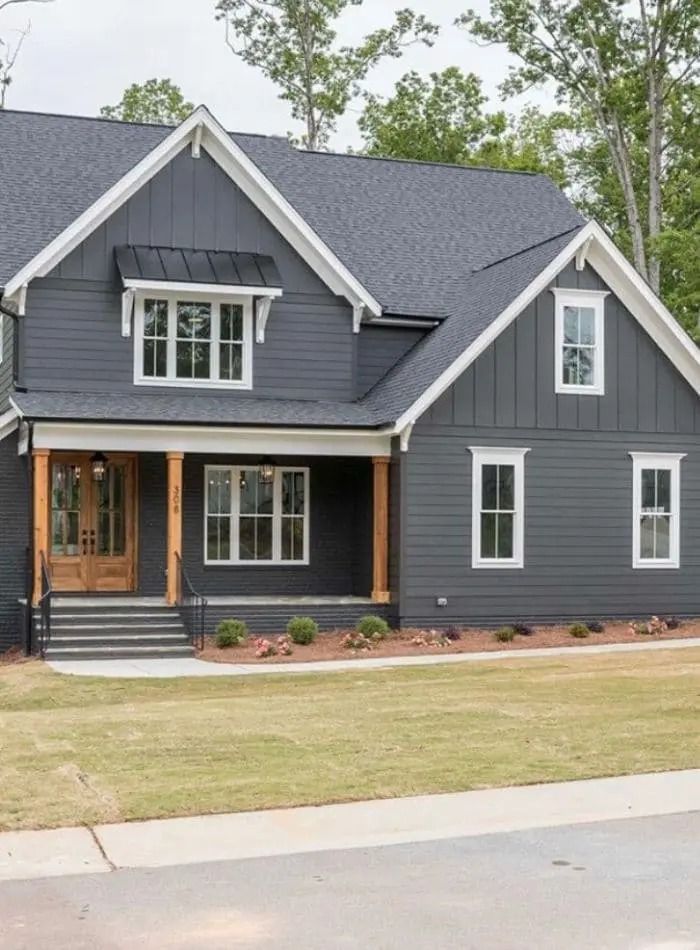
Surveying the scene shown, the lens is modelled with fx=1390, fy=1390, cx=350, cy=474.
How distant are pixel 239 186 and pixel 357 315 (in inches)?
118

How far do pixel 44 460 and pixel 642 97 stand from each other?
872 inches

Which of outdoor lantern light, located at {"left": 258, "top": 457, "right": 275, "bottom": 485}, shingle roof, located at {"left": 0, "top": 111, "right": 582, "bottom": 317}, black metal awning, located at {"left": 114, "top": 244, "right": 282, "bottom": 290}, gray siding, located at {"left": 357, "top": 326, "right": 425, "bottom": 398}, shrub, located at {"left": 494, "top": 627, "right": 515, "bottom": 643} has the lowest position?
shrub, located at {"left": 494, "top": 627, "right": 515, "bottom": 643}

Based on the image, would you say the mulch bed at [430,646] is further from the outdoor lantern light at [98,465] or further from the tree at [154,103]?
the tree at [154,103]

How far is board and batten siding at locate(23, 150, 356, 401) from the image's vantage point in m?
22.5

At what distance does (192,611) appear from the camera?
21000 millimetres

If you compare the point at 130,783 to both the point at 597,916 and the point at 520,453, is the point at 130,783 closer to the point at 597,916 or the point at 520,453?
the point at 597,916

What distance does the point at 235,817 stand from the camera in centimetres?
923

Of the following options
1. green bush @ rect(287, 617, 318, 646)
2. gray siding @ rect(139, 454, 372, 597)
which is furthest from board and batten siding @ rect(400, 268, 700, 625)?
green bush @ rect(287, 617, 318, 646)

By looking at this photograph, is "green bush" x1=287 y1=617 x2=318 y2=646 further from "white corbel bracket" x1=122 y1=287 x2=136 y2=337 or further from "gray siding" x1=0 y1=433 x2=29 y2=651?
"white corbel bracket" x1=122 y1=287 x2=136 y2=337

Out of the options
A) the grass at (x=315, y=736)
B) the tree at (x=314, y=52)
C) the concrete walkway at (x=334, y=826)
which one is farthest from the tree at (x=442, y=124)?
the concrete walkway at (x=334, y=826)

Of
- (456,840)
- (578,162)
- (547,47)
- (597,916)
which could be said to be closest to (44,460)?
(456,840)

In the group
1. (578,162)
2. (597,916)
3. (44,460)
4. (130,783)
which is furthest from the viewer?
(578,162)

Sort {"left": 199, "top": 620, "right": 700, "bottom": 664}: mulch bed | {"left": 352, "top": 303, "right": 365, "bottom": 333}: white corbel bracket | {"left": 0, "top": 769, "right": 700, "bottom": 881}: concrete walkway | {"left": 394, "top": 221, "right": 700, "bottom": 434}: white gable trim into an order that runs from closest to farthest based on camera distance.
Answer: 1. {"left": 0, "top": 769, "right": 700, "bottom": 881}: concrete walkway
2. {"left": 199, "top": 620, "right": 700, "bottom": 664}: mulch bed
3. {"left": 394, "top": 221, "right": 700, "bottom": 434}: white gable trim
4. {"left": 352, "top": 303, "right": 365, "bottom": 333}: white corbel bracket

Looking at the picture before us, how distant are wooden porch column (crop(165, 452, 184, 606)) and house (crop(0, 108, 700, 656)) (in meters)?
0.05
